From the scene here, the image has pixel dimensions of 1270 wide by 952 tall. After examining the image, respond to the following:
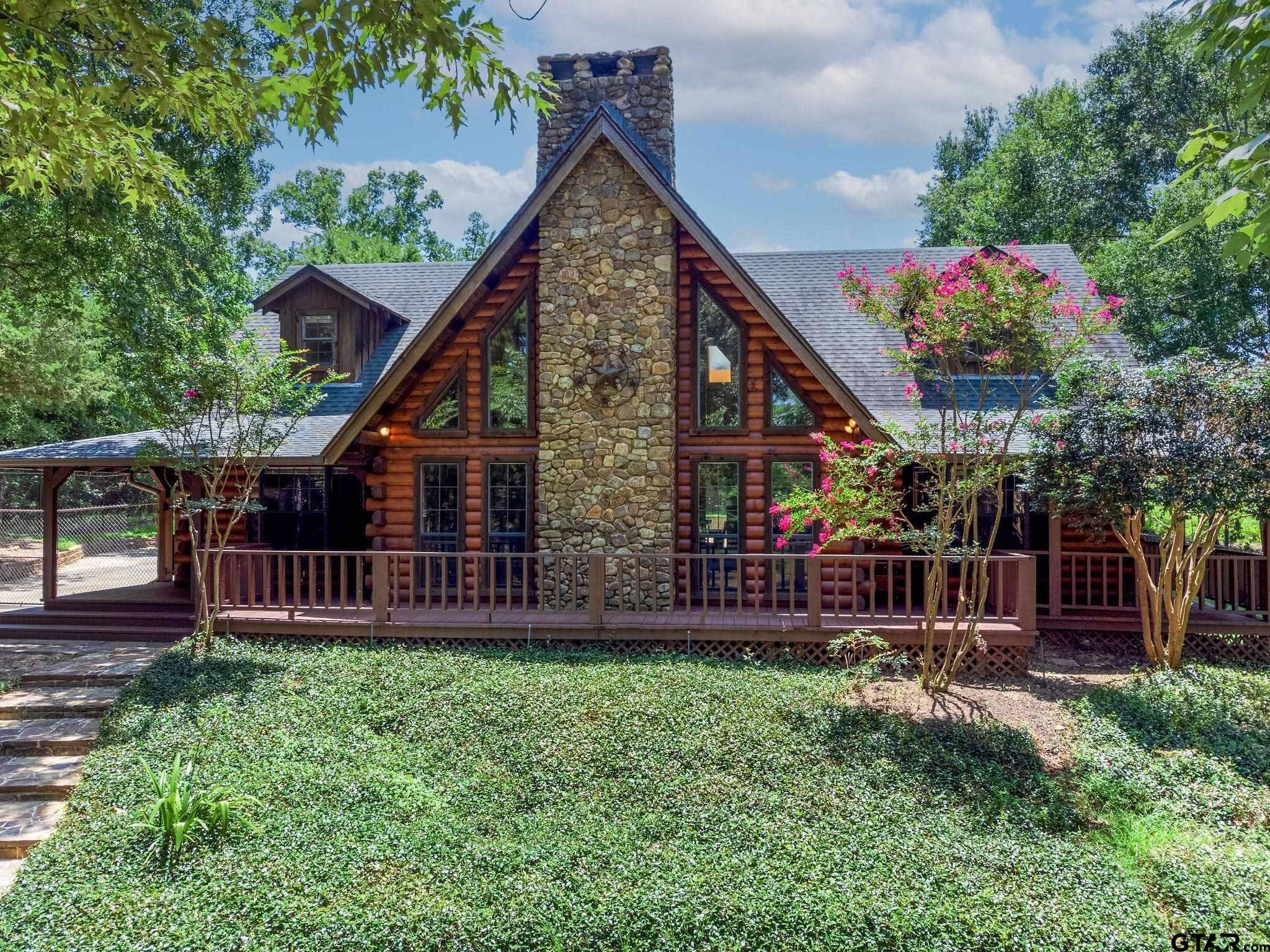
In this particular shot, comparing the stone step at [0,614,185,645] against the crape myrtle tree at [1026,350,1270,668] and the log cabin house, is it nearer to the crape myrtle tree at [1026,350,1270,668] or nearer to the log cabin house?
the log cabin house

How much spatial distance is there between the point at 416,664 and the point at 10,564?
1546cm

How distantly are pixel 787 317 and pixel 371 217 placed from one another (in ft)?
108

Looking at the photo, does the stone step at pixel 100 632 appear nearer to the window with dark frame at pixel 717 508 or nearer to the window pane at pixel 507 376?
the window pane at pixel 507 376

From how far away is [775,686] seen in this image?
844cm

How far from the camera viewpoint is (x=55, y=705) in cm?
817

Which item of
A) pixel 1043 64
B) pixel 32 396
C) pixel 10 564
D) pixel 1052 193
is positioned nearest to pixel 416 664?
pixel 10 564

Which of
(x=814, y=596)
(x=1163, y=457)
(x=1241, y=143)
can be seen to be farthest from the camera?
(x=814, y=596)

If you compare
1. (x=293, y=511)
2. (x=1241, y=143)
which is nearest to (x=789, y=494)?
(x=1241, y=143)

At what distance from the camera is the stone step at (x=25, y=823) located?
609cm

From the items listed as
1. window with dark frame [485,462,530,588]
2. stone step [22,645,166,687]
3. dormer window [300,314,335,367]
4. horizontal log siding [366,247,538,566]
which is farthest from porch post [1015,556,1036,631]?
dormer window [300,314,335,367]

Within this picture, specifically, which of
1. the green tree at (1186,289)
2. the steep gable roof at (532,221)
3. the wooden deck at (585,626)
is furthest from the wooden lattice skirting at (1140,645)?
the green tree at (1186,289)

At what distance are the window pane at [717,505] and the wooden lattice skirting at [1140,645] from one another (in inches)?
188

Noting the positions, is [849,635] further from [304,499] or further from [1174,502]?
[304,499]

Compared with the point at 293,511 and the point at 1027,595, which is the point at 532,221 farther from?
the point at 1027,595
